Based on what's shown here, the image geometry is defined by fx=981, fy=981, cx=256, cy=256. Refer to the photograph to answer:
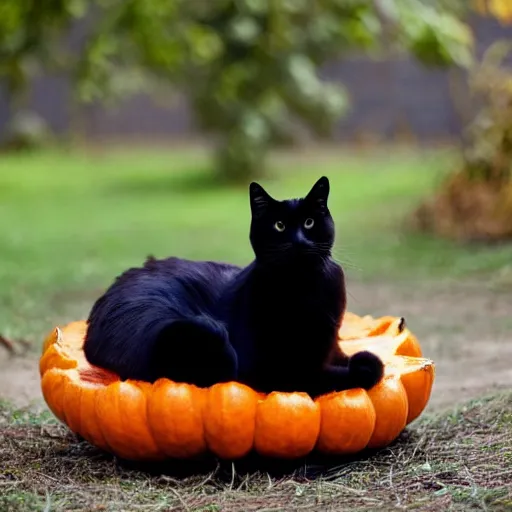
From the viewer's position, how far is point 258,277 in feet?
9.68

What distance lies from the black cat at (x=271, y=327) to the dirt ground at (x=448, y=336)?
579 millimetres

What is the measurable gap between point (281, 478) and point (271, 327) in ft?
1.45

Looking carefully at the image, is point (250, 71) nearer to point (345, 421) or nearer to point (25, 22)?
point (25, 22)

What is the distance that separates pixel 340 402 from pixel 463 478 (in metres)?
0.41

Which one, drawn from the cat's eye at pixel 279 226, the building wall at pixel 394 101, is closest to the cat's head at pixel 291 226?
the cat's eye at pixel 279 226

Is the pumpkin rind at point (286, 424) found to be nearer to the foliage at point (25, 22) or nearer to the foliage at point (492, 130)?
the foliage at point (25, 22)

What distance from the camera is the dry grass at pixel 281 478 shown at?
102 inches

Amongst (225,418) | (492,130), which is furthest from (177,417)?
(492,130)

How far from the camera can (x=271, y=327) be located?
2902 millimetres

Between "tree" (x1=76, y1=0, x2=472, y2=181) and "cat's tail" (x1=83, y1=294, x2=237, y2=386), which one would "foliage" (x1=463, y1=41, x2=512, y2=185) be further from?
"cat's tail" (x1=83, y1=294, x2=237, y2=386)

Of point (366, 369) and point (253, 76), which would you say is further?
point (253, 76)

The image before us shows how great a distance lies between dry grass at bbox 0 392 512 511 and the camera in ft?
8.50

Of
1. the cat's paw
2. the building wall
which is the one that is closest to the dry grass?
Result: the cat's paw

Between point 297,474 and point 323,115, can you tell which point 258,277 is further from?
point 323,115
